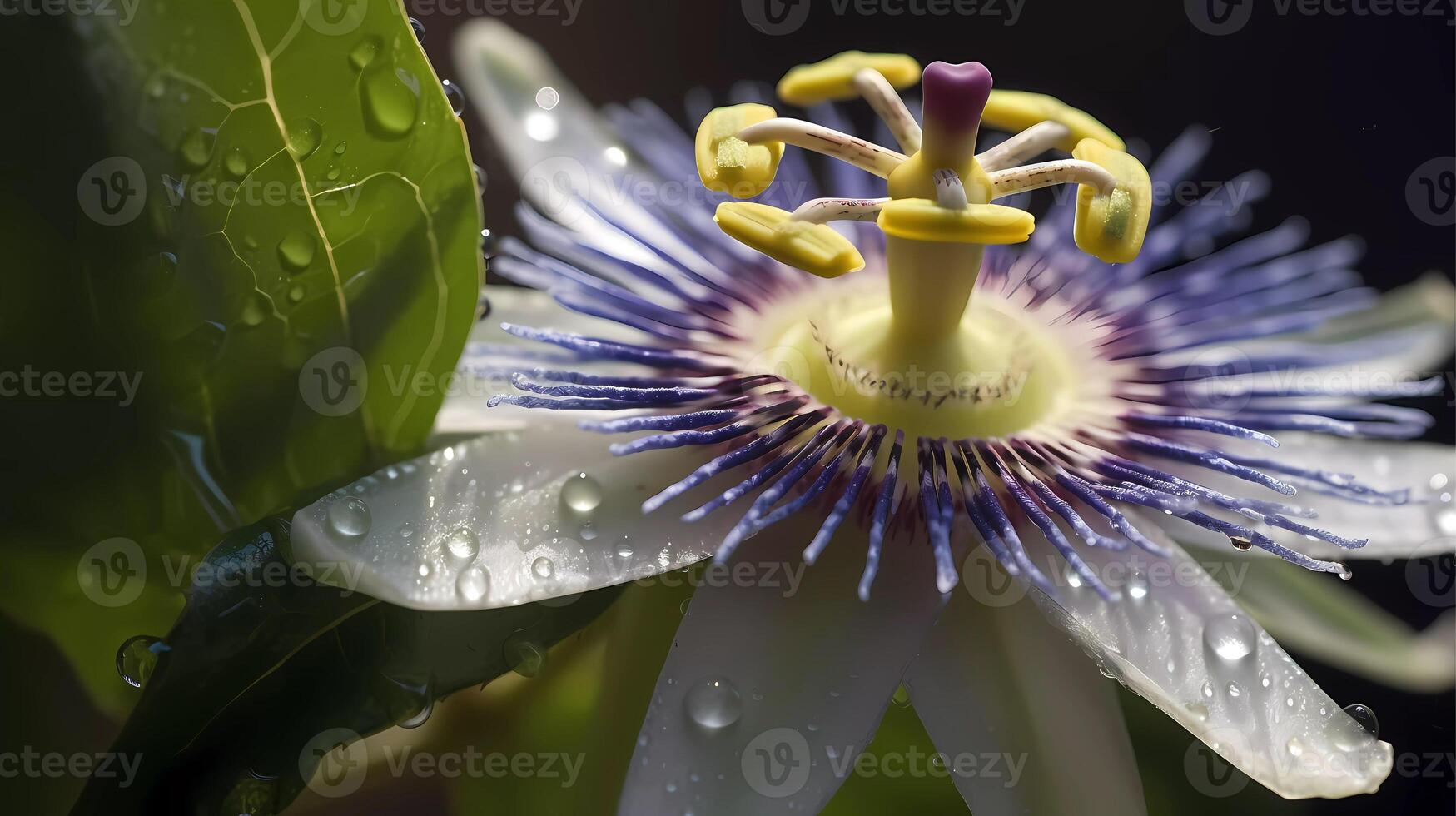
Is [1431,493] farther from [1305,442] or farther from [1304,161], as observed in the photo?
[1304,161]

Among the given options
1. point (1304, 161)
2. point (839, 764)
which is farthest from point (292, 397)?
point (1304, 161)

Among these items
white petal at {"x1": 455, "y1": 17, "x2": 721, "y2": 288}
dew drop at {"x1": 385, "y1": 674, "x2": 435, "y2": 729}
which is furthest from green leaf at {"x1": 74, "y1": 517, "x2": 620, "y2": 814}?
white petal at {"x1": 455, "y1": 17, "x2": 721, "y2": 288}

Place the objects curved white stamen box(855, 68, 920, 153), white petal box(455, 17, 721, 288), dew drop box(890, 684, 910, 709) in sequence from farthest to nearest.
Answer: white petal box(455, 17, 721, 288) < curved white stamen box(855, 68, 920, 153) < dew drop box(890, 684, 910, 709)

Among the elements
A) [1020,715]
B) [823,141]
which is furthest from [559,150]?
[1020,715]

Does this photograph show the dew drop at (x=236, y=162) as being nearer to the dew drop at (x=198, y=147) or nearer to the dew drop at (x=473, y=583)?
the dew drop at (x=198, y=147)

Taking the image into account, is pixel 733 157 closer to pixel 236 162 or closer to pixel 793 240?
pixel 793 240

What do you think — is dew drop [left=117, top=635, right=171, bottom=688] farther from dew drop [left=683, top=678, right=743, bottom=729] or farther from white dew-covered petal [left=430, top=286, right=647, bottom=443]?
dew drop [left=683, top=678, right=743, bottom=729]

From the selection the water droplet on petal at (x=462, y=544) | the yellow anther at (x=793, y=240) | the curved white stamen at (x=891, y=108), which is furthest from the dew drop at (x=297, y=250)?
the curved white stamen at (x=891, y=108)
